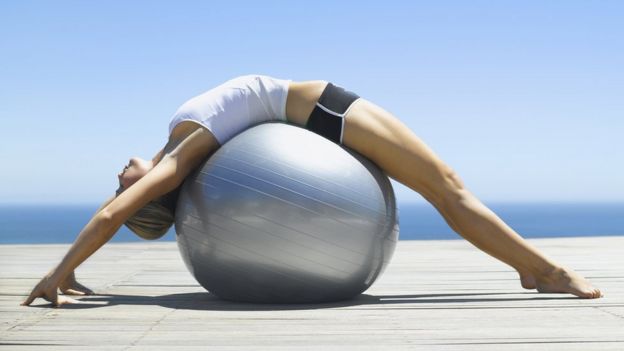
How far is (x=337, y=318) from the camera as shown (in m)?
4.54

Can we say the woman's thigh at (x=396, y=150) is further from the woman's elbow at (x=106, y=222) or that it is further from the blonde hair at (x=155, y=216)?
the woman's elbow at (x=106, y=222)

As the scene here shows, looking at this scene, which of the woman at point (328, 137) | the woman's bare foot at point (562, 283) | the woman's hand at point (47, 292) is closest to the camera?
the woman's hand at point (47, 292)

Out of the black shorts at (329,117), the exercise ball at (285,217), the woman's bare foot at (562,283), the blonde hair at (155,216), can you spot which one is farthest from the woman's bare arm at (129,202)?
the woman's bare foot at (562,283)

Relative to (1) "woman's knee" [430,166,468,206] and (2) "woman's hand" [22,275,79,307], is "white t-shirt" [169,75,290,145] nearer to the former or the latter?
(1) "woman's knee" [430,166,468,206]

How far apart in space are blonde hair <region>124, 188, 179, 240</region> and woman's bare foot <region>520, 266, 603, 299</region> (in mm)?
2347

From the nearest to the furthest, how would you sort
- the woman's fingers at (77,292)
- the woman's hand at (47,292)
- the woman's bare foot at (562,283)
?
the woman's hand at (47,292) → the woman's bare foot at (562,283) → the woman's fingers at (77,292)

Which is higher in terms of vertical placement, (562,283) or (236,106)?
(236,106)

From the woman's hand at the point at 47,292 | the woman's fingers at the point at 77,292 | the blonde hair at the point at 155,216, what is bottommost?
the woman's fingers at the point at 77,292

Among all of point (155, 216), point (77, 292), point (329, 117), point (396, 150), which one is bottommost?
point (77, 292)

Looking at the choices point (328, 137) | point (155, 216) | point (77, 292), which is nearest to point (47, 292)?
point (77, 292)

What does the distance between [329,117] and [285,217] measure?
0.80m

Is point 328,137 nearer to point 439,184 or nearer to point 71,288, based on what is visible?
point 439,184

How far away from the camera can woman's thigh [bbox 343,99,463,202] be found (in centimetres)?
527

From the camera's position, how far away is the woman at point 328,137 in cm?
524
